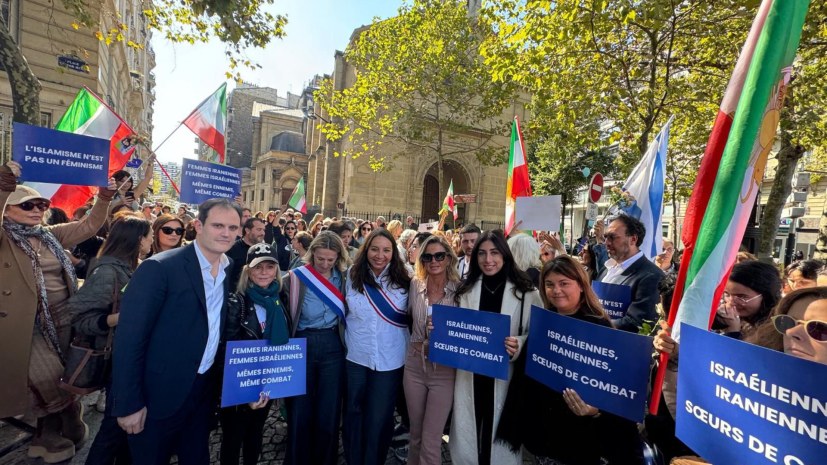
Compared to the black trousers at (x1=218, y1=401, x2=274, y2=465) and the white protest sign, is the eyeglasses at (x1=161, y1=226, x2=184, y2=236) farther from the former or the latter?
the white protest sign

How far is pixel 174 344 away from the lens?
2238mm

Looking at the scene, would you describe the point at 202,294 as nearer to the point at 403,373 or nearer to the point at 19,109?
the point at 403,373

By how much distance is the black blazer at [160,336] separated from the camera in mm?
2107

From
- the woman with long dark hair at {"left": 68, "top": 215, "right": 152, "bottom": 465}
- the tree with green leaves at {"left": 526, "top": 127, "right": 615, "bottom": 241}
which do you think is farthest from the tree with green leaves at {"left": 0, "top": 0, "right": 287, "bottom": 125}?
the tree with green leaves at {"left": 526, "top": 127, "right": 615, "bottom": 241}

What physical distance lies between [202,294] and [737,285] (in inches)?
128

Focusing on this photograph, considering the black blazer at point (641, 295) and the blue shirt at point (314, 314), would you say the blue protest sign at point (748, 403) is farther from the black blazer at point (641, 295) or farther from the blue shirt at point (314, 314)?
the blue shirt at point (314, 314)

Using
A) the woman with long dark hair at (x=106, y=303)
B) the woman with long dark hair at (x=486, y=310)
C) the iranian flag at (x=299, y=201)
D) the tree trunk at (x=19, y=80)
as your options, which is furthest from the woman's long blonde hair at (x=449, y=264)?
the iranian flag at (x=299, y=201)

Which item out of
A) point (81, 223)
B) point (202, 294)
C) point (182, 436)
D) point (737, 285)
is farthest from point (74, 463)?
point (737, 285)

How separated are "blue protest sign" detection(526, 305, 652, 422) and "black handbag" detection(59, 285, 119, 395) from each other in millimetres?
3101

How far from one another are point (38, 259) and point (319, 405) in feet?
8.13

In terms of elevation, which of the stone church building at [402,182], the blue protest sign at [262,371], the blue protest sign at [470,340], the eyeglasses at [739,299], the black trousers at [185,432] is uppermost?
the stone church building at [402,182]

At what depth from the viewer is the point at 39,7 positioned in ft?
36.1

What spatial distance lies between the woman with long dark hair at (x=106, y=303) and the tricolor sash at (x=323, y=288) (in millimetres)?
1295

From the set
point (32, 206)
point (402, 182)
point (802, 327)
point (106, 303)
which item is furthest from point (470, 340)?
point (402, 182)
